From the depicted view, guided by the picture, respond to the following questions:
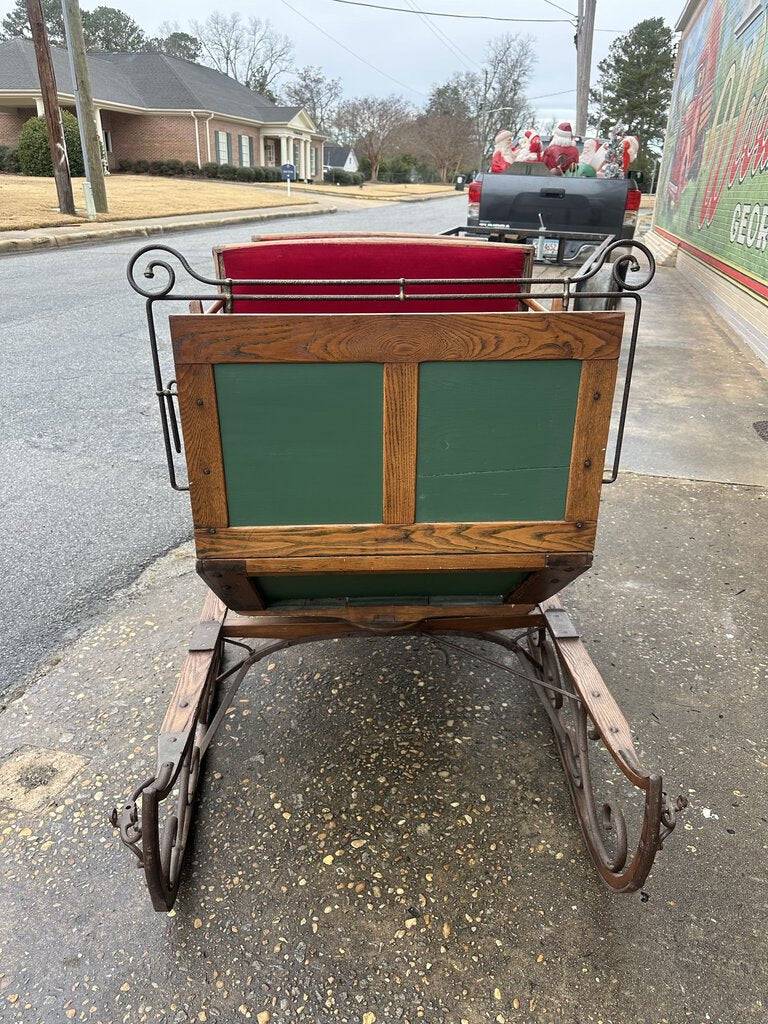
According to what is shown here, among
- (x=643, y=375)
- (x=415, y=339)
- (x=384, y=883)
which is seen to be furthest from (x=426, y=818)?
(x=643, y=375)

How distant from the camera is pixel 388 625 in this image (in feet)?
7.32

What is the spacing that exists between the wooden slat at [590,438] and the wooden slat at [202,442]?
90cm

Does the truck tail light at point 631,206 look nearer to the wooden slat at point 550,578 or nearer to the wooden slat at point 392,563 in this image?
the wooden slat at point 550,578

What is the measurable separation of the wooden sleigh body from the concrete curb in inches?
539

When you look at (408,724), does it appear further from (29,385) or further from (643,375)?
(643,375)

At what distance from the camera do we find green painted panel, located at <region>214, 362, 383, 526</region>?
1.78 metres

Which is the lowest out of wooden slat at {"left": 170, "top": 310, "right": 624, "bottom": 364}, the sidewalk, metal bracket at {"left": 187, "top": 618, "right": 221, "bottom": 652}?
the sidewalk

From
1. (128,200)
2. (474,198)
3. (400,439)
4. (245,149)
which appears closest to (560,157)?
(474,198)

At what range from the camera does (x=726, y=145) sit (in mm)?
11891

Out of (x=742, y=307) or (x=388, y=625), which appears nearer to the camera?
(x=388, y=625)

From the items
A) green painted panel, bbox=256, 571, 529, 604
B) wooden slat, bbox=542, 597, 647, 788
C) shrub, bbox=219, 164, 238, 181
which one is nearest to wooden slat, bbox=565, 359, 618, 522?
green painted panel, bbox=256, 571, 529, 604

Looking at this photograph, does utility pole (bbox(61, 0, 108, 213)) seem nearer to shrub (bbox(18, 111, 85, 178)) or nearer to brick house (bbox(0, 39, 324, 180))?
shrub (bbox(18, 111, 85, 178))

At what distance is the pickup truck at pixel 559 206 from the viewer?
8797 mm

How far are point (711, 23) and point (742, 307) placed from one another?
9.50 meters
